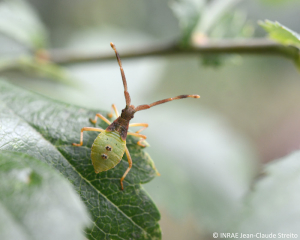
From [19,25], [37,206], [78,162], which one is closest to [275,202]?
[78,162]

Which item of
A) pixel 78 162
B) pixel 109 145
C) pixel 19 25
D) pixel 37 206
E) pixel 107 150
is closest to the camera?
pixel 37 206

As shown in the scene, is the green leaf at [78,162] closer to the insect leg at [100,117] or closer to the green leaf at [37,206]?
the insect leg at [100,117]

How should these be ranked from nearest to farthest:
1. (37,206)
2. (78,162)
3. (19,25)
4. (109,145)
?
(37,206) < (78,162) < (109,145) < (19,25)

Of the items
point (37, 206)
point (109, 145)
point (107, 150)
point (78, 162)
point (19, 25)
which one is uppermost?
point (19, 25)

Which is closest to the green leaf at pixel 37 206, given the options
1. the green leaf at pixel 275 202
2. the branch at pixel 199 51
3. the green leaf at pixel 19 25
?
the green leaf at pixel 275 202

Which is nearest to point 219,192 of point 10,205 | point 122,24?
point 10,205

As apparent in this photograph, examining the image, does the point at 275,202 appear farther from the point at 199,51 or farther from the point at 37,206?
the point at 199,51

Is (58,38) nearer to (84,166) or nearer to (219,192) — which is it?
(219,192)
